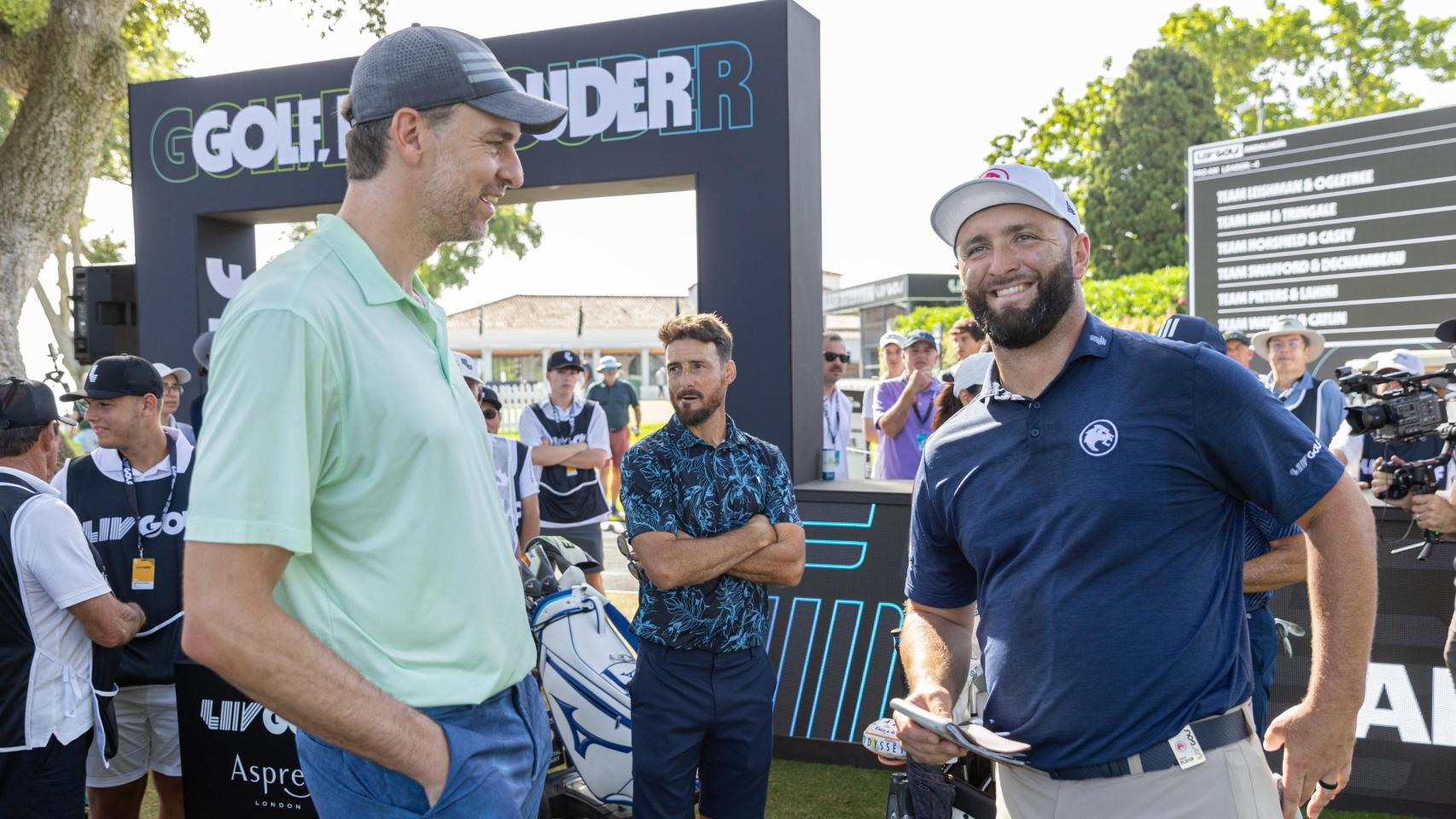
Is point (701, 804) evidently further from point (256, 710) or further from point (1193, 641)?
point (1193, 641)

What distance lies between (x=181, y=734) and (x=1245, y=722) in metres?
3.94

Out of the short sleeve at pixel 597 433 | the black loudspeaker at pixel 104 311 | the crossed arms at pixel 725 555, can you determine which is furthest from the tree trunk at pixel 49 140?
the crossed arms at pixel 725 555

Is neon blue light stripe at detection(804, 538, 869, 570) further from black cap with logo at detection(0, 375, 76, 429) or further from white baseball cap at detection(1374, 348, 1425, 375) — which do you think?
black cap with logo at detection(0, 375, 76, 429)

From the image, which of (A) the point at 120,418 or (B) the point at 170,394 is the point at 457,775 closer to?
(A) the point at 120,418

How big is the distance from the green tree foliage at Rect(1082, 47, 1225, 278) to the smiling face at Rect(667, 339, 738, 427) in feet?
109

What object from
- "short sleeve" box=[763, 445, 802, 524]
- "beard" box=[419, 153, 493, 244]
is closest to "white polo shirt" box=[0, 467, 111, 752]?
"short sleeve" box=[763, 445, 802, 524]

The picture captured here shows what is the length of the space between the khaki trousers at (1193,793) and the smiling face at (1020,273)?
0.88 m

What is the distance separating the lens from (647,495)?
3.81 meters

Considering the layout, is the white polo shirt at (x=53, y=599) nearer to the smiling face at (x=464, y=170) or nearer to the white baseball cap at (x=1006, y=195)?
the smiling face at (x=464, y=170)

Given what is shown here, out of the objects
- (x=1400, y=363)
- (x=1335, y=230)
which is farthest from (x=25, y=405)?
(x=1335, y=230)

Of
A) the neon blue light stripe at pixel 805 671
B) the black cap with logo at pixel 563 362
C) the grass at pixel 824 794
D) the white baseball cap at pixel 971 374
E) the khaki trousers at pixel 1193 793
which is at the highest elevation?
the black cap with logo at pixel 563 362

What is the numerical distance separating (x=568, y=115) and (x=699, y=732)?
3746mm

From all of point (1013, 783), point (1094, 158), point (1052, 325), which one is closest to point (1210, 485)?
point (1052, 325)

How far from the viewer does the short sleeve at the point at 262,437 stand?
139cm
